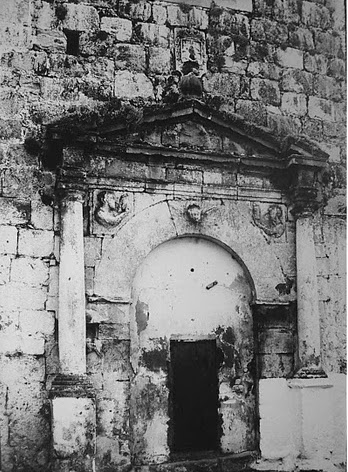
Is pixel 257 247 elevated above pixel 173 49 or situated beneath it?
situated beneath

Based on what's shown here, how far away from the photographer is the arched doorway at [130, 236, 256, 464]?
6.04 m

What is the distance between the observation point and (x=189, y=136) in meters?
6.42

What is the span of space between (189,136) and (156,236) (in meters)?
1.11

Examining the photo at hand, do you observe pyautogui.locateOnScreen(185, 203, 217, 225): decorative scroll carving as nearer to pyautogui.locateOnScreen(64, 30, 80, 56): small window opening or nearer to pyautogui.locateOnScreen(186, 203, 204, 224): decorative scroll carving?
pyautogui.locateOnScreen(186, 203, 204, 224): decorative scroll carving

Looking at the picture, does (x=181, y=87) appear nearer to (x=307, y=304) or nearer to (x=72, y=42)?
(x=72, y=42)

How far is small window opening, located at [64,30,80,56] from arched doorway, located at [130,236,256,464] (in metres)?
2.16

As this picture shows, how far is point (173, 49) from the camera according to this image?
21.7 feet

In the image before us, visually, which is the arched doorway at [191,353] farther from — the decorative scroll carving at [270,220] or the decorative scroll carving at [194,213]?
the decorative scroll carving at [270,220]

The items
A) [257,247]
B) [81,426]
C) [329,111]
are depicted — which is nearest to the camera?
[81,426]


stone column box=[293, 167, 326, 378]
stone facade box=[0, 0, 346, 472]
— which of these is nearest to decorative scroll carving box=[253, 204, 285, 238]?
stone facade box=[0, 0, 346, 472]

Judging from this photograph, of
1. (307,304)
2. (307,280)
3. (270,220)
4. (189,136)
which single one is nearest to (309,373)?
(307,304)

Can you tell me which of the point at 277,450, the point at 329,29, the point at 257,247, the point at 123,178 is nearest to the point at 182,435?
the point at 277,450

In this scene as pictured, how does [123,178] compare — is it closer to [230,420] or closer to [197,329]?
[197,329]

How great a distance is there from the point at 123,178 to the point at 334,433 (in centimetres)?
334
